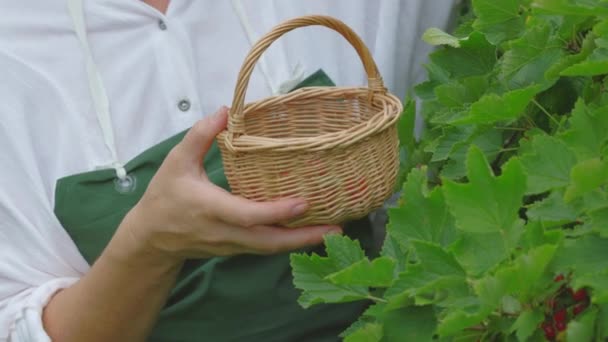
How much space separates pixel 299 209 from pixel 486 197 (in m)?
0.56

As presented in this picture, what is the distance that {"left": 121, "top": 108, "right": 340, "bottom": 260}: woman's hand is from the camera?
3.85 ft

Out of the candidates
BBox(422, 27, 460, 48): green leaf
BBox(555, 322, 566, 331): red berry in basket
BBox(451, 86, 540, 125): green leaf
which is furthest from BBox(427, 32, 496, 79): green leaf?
BBox(555, 322, 566, 331): red berry in basket

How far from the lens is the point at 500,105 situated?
782mm

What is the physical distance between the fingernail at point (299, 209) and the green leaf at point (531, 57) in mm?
346

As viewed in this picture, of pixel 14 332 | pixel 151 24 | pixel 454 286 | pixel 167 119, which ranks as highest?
pixel 454 286

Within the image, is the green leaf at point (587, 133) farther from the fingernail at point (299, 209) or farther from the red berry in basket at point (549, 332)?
the fingernail at point (299, 209)

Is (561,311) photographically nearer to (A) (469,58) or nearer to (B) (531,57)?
(B) (531,57)

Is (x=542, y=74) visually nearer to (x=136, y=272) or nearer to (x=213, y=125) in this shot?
(x=213, y=125)

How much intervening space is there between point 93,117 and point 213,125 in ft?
1.37

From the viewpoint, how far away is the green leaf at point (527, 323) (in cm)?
59

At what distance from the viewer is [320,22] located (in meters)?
1.27

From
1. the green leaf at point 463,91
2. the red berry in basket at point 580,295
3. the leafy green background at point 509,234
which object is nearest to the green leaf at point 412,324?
the leafy green background at point 509,234

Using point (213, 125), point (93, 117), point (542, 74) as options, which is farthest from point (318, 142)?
point (93, 117)

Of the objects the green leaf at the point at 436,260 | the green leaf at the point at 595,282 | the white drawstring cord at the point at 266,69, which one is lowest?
the white drawstring cord at the point at 266,69
